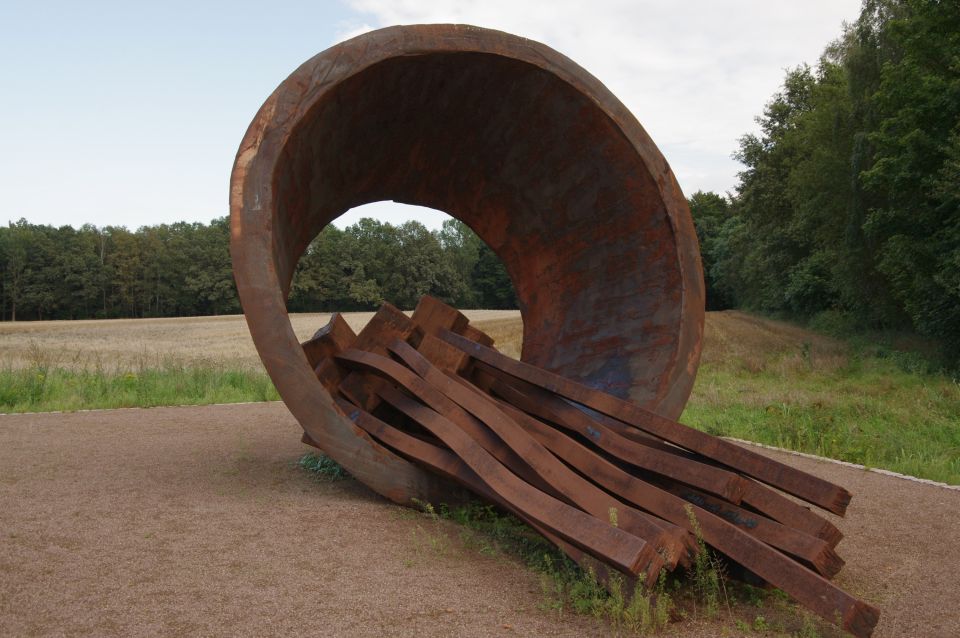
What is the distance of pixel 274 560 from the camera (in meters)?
3.51

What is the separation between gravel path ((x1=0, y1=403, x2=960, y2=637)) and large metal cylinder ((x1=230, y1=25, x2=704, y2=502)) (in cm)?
64

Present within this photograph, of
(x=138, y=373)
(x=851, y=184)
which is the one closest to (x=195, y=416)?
(x=138, y=373)

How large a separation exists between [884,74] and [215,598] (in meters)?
17.6

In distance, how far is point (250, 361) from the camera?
15.9 meters

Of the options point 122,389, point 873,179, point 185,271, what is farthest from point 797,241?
point 185,271

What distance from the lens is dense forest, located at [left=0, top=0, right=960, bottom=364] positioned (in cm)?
1497

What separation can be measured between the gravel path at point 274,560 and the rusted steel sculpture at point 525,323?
0.38 meters

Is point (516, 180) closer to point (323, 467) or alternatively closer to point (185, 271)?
point (323, 467)

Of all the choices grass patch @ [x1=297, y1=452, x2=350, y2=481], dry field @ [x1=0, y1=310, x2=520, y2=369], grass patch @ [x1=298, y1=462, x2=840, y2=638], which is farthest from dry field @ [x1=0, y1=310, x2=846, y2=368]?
grass patch @ [x1=298, y1=462, x2=840, y2=638]

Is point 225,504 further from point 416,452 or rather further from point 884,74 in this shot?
point 884,74

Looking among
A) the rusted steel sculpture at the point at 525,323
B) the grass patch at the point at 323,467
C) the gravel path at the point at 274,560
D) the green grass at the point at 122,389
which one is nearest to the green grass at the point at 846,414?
the gravel path at the point at 274,560

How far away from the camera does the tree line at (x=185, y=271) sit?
148ft

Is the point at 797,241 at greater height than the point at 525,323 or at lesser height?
greater

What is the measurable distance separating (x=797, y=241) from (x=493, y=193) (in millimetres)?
28158
